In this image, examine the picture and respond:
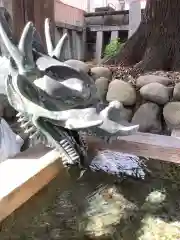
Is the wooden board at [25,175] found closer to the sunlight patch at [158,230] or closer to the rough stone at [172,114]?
the sunlight patch at [158,230]

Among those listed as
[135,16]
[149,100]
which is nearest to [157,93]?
[149,100]

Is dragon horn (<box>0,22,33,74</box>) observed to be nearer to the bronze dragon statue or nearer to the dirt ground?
the bronze dragon statue

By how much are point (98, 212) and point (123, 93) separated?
2.64m

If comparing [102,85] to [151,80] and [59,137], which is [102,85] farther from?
[59,137]

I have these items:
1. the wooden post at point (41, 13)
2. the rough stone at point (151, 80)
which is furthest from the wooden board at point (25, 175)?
the rough stone at point (151, 80)

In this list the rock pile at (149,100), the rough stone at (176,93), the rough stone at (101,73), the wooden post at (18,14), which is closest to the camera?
the wooden post at (18,14)

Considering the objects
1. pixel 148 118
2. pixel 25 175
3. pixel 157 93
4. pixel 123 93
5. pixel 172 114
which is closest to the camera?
pixel 25 175

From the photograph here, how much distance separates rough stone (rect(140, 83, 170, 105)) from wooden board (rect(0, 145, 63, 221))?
2.38 metres

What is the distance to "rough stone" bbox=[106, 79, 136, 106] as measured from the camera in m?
4.09

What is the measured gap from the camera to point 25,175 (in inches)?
59.7

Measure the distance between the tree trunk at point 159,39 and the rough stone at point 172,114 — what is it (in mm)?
1663

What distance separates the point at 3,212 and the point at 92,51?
946 centimetres

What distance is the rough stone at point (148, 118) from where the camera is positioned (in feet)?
12.5

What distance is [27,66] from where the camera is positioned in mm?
1468
